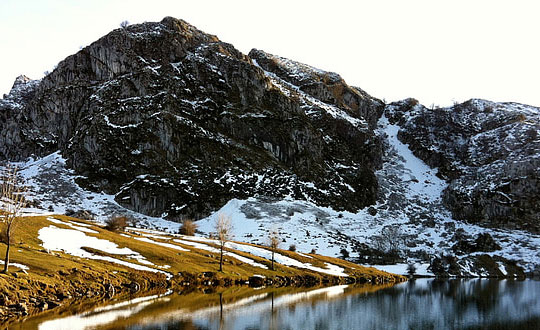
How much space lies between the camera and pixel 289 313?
2156 inches

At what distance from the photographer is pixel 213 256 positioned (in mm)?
101625

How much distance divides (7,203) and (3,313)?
59.3 ft

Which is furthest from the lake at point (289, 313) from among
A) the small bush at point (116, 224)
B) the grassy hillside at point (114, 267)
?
the small bush at point (116, 224)

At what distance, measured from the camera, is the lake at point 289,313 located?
1672 inches

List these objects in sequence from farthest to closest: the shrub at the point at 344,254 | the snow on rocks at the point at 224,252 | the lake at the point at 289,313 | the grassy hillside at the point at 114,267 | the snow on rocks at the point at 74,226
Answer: the shrub at the point at 344,254, the snow on rocks at the point at 224,252, the snow on rocks at the point at 74,226, the grassy hillside at the point at 114,267, the lake at the point at 289,313

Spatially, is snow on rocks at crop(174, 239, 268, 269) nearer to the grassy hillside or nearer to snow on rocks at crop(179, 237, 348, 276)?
snow on rocks at crop(179, 237, 348, 276)

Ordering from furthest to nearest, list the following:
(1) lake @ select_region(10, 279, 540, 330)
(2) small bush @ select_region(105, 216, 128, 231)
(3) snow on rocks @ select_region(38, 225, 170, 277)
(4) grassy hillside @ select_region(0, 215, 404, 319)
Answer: (2) small bush @ select_region(105, 216, 128, 231)
(3) snow on rocks @ select_region(38, 225, 170, 277)
(4) grassy hillside @ select_region(0, 215, 404, 319)
(1) lake @ select_region(10, 279, 540, 330)

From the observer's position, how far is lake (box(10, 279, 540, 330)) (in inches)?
1672

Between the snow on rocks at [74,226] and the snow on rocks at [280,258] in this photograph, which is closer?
the snow on rocks at [74,226]

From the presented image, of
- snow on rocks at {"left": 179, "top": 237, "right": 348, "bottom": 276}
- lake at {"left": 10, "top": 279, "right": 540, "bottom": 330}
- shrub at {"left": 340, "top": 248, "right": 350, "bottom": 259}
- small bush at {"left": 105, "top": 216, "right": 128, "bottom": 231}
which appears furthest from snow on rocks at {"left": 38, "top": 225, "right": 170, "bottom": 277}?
shrub at {"left": 340, "top": 248, "right": 350, "bottom": 259}

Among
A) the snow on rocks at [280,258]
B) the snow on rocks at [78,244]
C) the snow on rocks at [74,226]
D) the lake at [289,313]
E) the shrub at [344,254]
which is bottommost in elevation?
the shrub at [344,254]

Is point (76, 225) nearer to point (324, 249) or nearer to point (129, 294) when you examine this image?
point (129, 294)

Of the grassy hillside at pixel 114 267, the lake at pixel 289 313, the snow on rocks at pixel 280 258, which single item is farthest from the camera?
the snow on rocks at pixel 280 258

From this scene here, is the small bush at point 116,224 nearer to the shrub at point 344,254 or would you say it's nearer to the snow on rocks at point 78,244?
the snow on rocks at point 78,244
